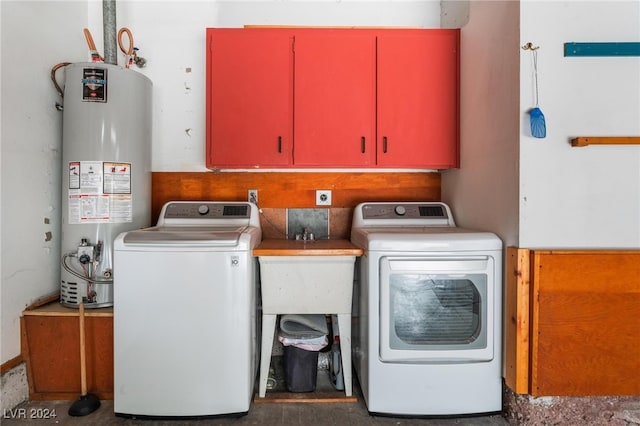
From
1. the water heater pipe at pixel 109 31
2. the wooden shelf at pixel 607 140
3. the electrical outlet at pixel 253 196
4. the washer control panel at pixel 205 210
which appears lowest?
the washer control panel at pixel 205 210

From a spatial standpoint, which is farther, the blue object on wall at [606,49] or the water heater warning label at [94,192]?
the water heater warning label at [94,192]

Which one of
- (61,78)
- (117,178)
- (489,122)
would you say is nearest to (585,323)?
(489,122)

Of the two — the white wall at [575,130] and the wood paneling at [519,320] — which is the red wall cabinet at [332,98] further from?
the wood paneling at [519,320]

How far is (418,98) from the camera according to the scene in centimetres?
192

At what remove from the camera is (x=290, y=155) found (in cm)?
191

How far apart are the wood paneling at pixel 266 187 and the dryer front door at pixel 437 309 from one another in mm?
811

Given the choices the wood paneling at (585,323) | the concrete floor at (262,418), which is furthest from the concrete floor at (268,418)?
the wood paneling at (585,323)

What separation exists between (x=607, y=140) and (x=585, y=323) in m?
0.81

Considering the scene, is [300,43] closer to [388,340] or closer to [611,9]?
[611,9]

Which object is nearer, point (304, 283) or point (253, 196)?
point (304, 283)

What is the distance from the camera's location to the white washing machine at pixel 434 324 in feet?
4.82

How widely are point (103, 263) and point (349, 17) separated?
224 centimetres

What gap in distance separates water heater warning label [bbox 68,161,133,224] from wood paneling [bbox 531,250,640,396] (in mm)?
2135

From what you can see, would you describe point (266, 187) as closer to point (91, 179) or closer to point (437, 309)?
point (91, 179)
